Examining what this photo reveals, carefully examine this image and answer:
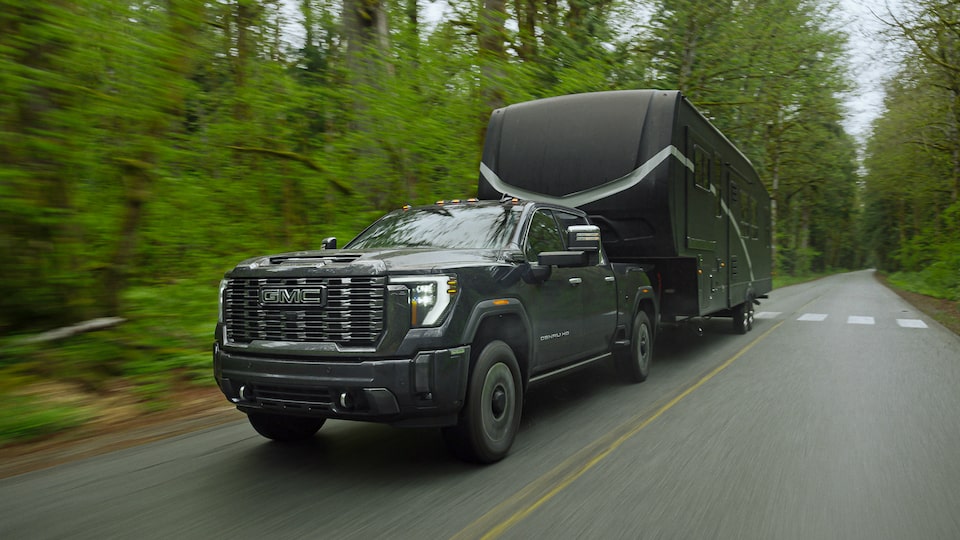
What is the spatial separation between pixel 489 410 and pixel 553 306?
1386mm

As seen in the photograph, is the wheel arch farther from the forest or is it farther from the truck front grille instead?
the forest

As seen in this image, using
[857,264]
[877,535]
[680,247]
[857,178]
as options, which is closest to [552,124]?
[680,247]

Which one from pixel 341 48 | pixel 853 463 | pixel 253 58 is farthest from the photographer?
pixel 341 48

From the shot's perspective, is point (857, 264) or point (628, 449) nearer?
point (628, 449)

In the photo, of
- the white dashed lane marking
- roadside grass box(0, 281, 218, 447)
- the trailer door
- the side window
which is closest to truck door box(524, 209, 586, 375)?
the side window

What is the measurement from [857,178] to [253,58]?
5236cm

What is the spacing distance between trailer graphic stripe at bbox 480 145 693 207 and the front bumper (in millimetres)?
4503

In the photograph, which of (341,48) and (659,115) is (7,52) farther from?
(341,48)

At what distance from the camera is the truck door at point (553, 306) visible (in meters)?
5.88

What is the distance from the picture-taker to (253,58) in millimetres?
10602

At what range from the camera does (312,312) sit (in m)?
4.75

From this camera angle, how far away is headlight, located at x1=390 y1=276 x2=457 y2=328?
4602 millimetres

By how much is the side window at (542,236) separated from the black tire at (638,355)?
6.56 ft

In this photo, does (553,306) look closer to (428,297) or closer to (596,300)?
(596,300)
